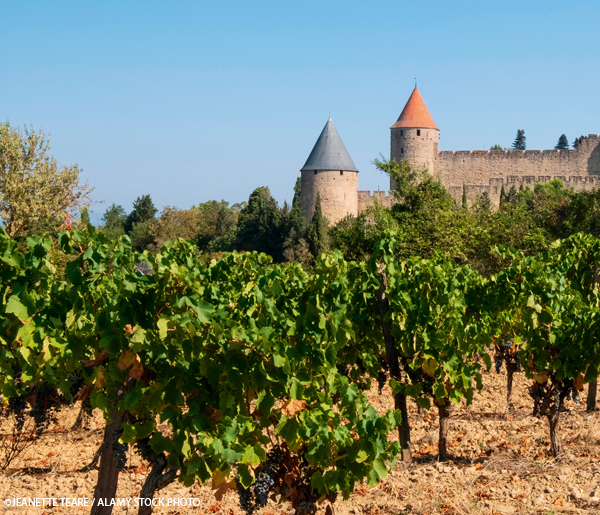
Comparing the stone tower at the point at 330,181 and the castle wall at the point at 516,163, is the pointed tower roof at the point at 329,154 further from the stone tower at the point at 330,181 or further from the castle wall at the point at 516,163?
the castle wall at the point at 516,163

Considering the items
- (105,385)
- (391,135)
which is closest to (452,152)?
(391,135)

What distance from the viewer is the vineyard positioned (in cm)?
372

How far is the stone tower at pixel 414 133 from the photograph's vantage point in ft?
128

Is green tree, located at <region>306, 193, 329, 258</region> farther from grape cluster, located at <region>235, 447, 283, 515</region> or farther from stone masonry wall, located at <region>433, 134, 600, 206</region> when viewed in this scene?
grape cluster, located at <region>235, 447, 283, 515</region>

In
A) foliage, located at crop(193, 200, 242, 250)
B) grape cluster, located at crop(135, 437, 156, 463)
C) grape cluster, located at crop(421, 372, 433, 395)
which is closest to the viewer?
grape cluster, located at crop(135, 437, 156, 463)

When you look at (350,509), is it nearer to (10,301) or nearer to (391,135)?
(10,301)

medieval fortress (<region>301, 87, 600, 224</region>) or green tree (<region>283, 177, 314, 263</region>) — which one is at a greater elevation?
medieval fortress (<region>301, 87, 600, 224</region>)

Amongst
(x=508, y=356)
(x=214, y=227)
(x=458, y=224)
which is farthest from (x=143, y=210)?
(x=508, y=356)

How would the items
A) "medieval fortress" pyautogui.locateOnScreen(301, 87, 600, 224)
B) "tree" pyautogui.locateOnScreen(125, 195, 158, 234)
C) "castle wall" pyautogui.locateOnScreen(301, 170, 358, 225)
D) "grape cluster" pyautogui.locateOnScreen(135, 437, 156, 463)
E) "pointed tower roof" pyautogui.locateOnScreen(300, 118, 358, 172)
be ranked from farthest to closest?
"tree" pyautogui.locateOnScreen(125, 195, 158, 234) < "pointed tower roof" pyautogui.locateOnScreen(300, 118, 358, 172) < "medieval fortress" pyautogui.locateOnScreen(301, 87, 600, 224) < "castle wall" pyautogui.locateOnScreen(301, 170, 358, 225) < "grape cluster" pyautogui.locateOnScreen(135, 437, 156, 463)

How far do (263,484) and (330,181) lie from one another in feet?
109

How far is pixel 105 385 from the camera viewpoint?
422 cm

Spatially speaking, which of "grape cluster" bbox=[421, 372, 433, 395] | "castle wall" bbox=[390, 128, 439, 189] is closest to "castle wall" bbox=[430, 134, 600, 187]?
"castle wall" bbox=[390, 128, 439, 189]

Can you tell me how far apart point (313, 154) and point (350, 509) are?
33.3 metres

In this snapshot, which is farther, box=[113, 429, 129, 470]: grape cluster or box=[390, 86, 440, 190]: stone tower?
box=[390, 86, 440, 190]: stone tower
